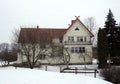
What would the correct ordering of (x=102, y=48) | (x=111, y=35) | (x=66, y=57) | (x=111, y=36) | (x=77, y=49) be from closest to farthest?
(x=102, y=48)
(x=111, y=36)
(x=111, y=35)
(x=66, y=57)
(x=77, y=49)

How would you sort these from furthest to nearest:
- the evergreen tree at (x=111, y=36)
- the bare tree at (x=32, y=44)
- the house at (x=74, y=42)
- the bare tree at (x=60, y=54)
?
the house at (x=74, y=42) → the bare tree at (x=60, y=54) → the evergreen tree at (x=111, y=36) → the bare tree at (x=32, y=44)

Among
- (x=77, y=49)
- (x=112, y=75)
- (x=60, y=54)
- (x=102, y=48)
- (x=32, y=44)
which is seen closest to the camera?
(x=112, y=75)

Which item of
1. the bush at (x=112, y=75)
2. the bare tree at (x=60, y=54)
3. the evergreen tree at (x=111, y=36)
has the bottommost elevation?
the bush at (x=112, y=75)

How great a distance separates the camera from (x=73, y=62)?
4962 centimetres

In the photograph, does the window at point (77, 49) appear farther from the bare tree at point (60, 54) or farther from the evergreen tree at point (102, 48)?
the evergreen tree at point (102, 48)

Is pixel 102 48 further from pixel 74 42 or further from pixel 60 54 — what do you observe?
pixel 74 42

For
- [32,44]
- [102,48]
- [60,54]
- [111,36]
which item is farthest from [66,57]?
[32,44]

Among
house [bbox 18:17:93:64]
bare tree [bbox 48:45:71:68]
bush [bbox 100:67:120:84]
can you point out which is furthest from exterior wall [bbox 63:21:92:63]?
bush [bbox 100:67:120:84]

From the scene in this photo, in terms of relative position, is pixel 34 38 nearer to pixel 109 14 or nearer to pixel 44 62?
pixel 44 62

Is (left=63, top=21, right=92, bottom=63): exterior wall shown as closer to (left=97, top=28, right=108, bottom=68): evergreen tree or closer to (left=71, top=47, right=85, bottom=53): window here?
(left=71, top=47, right=85, bottom=53): window

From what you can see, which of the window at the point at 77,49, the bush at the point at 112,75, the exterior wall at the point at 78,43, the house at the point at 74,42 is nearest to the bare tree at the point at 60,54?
the house at the point at 74,42

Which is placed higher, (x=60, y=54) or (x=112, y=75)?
(x=60, y=54)

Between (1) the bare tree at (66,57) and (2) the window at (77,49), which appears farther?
(2) the window at (77,49)

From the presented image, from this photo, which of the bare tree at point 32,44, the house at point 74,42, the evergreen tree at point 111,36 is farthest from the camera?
the house at point 74,42
